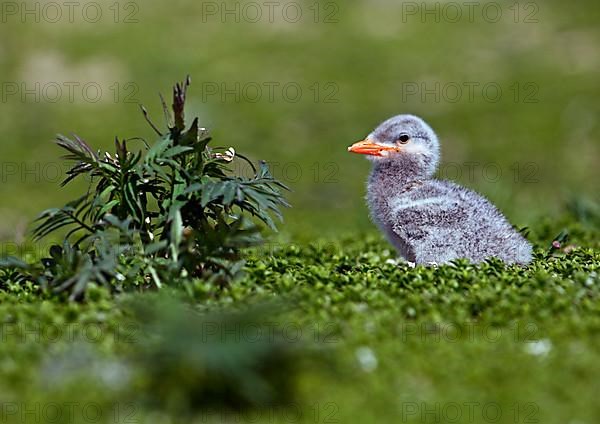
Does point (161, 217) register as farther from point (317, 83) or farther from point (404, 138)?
point (317, 83)

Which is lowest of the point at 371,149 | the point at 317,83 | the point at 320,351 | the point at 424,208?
the point at 317,83

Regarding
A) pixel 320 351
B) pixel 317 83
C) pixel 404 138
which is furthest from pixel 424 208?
pixel 317 83

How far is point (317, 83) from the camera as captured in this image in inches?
827

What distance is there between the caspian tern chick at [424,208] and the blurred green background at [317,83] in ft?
21.3

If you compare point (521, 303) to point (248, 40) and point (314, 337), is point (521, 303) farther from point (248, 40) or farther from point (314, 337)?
point (248, 40)

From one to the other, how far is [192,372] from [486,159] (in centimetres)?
1354

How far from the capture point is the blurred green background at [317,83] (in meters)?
17.4

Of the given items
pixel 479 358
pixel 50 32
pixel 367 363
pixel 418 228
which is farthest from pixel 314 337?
pixel 50 32

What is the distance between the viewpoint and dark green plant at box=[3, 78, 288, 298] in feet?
20.1

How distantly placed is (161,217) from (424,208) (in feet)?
6.87

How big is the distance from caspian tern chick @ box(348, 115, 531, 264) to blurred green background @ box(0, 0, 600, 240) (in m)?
6.50

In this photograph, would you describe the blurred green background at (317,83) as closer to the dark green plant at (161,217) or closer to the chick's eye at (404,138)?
the chick's eye at (404,138)

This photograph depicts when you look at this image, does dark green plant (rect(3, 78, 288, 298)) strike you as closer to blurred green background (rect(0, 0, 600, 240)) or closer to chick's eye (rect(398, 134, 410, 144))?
chick's eye (rect(398, 134, 410, 144))

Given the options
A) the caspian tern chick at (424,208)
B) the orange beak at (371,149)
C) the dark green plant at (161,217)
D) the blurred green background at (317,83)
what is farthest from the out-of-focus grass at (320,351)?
the blurred green background at (317,83)
